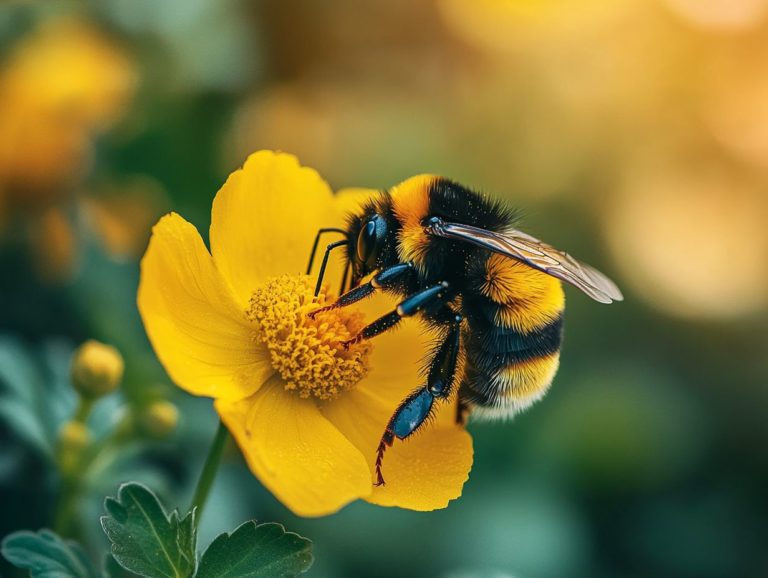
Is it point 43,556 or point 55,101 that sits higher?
point 55,101

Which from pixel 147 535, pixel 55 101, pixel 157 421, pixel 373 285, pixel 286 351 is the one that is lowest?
pixel 157 421

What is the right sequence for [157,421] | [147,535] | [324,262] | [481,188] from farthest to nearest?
[481,188] < [157,421] < [324,262] < [147,535]

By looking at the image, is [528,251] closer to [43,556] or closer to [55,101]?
[43,556]

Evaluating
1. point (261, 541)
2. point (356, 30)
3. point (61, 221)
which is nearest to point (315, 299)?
point (261, 541)

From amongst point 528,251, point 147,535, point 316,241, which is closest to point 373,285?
point 316,241

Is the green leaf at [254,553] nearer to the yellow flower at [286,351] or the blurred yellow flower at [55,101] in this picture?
the yellow flower at [286,351]

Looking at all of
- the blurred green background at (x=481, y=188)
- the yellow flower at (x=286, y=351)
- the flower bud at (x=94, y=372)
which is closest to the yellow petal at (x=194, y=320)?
the yellow flower at (x=286, y=351)
